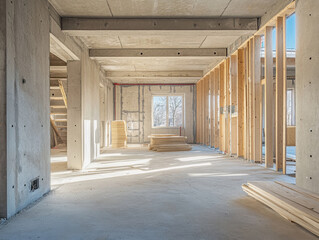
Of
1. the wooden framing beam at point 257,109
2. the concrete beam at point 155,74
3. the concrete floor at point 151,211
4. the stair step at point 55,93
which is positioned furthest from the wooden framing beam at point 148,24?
the concrete beam at point 155,74

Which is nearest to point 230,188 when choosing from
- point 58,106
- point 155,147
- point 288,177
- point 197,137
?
point 288,177

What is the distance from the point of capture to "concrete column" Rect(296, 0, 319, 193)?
11.5 ft

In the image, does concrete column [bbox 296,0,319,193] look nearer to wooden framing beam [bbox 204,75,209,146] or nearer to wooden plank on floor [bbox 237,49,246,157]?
wooden plank on floor [bbox 237,49,246,157]

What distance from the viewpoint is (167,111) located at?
45.0 ft

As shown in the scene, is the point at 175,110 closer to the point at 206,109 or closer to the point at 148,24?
the point at 206,109

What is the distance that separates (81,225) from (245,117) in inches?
205

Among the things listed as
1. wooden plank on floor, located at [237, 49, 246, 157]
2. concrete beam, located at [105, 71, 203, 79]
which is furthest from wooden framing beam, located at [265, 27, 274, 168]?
concrete beam, located at [105, 71, 203, 79]

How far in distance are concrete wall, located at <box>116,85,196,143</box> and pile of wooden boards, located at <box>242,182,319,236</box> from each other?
1007cm

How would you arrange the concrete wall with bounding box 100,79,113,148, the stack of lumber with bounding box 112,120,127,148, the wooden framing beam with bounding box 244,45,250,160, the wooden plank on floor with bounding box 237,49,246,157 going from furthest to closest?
the concrete wall with bounding box 100,79,113,148
the stack of lumber with bounding box 112,120,127,148
the wooden plank on floor with bounding box 237,49,246,157
the wooden framing beam with bounding box 244,45,250,160

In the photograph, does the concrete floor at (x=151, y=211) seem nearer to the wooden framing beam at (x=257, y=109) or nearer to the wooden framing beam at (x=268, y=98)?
the wooden framing beam at (x=268, y=98)

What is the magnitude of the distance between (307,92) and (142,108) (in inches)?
406

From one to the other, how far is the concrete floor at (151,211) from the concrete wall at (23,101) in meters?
0.30

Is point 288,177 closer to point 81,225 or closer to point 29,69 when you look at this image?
point 81,225

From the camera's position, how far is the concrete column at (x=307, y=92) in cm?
350
